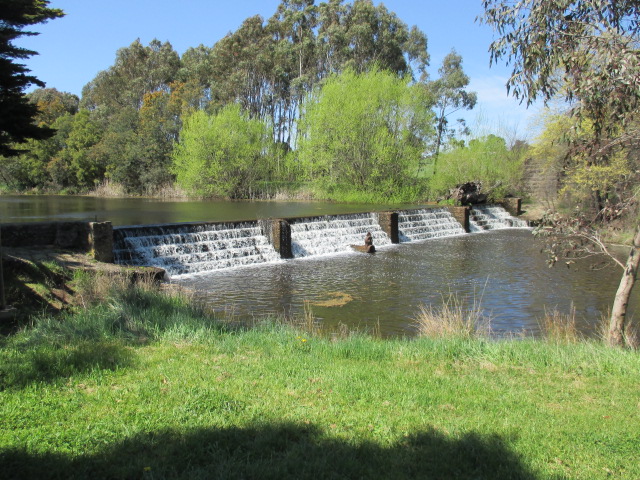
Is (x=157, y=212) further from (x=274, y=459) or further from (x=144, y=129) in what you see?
(x=274, y=459)

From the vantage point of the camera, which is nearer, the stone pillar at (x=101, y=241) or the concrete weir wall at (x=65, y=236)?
the concrete weir wall at (x=65, y=236)

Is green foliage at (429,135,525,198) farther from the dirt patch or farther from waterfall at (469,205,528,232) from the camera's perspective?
the dirt patch

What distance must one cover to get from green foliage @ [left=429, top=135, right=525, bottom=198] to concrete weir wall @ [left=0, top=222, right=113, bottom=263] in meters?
28.5

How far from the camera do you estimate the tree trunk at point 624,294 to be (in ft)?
22.0

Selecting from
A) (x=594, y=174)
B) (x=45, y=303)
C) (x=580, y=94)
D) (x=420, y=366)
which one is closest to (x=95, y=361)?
(x=420, y=366)

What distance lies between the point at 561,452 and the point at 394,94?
36.9 meters

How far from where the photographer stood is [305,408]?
13.8 ft

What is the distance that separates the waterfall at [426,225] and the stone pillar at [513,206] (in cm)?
738

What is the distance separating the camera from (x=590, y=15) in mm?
6766

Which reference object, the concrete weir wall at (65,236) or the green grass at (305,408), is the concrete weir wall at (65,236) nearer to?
the concrete weir wall at (65,236)

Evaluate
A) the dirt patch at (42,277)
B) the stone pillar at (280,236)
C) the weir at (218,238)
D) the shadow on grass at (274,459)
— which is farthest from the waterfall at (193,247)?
the shadow on grass at (274,459)

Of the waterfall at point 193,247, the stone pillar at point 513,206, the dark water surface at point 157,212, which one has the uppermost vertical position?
the stone pillar at point 513,206

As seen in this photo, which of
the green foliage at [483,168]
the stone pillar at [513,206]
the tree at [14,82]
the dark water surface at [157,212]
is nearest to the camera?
the tree at [14,82]

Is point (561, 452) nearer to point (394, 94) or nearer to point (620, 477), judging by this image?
point (620, 477)
